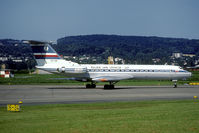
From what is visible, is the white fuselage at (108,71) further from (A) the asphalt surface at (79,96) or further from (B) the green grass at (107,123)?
(B) the green grass at (107,123)

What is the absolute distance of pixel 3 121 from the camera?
14.5 m

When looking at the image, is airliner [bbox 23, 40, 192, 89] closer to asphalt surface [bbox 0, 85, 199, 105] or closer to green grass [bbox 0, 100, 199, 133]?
asphalt surface [bbox 0, 85, 199, 105]

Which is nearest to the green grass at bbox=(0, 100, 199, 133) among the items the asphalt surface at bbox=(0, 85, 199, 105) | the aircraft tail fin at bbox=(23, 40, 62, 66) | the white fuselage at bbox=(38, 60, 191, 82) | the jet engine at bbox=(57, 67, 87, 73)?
the asphalt surface at bbox=(0, 85, 199, 105)

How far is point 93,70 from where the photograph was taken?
139 feet

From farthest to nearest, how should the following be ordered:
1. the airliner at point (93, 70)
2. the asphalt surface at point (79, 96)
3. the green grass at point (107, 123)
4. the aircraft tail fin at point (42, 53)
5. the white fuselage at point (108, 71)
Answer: the white fuselage at point (108, 71) → the airliner at point (93, 70) → the aircraft tail fin at point (42, 53) → the asphalt surface at point (79, 96) → the green grass at point (107, 123)

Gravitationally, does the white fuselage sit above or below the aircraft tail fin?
below

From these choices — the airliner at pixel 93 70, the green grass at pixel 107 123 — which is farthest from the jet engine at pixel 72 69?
the green grass at pixel 107 123

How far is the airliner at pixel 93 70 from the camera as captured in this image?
133 ft

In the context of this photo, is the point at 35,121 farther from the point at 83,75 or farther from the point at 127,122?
the point at 83,75

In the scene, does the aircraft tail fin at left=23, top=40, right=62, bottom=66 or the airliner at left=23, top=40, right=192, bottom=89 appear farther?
the airliner at left=23, top=40, right=192, bottom=89

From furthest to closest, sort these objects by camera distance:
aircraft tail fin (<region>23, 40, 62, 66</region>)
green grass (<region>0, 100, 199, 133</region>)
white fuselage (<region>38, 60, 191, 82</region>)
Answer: white fuselage (<region>38, 60, 191, 82</region>) < aircraft tail fin (<region>23, 40, 62, 66</region>) < green grass (<region>0, 100, 199, 133</region>)

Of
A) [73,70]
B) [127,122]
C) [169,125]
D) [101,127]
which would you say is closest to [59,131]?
[101,127]

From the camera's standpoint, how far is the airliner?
40625 mm

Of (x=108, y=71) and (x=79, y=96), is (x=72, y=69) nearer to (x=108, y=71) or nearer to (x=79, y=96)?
(x=108, y=71)
